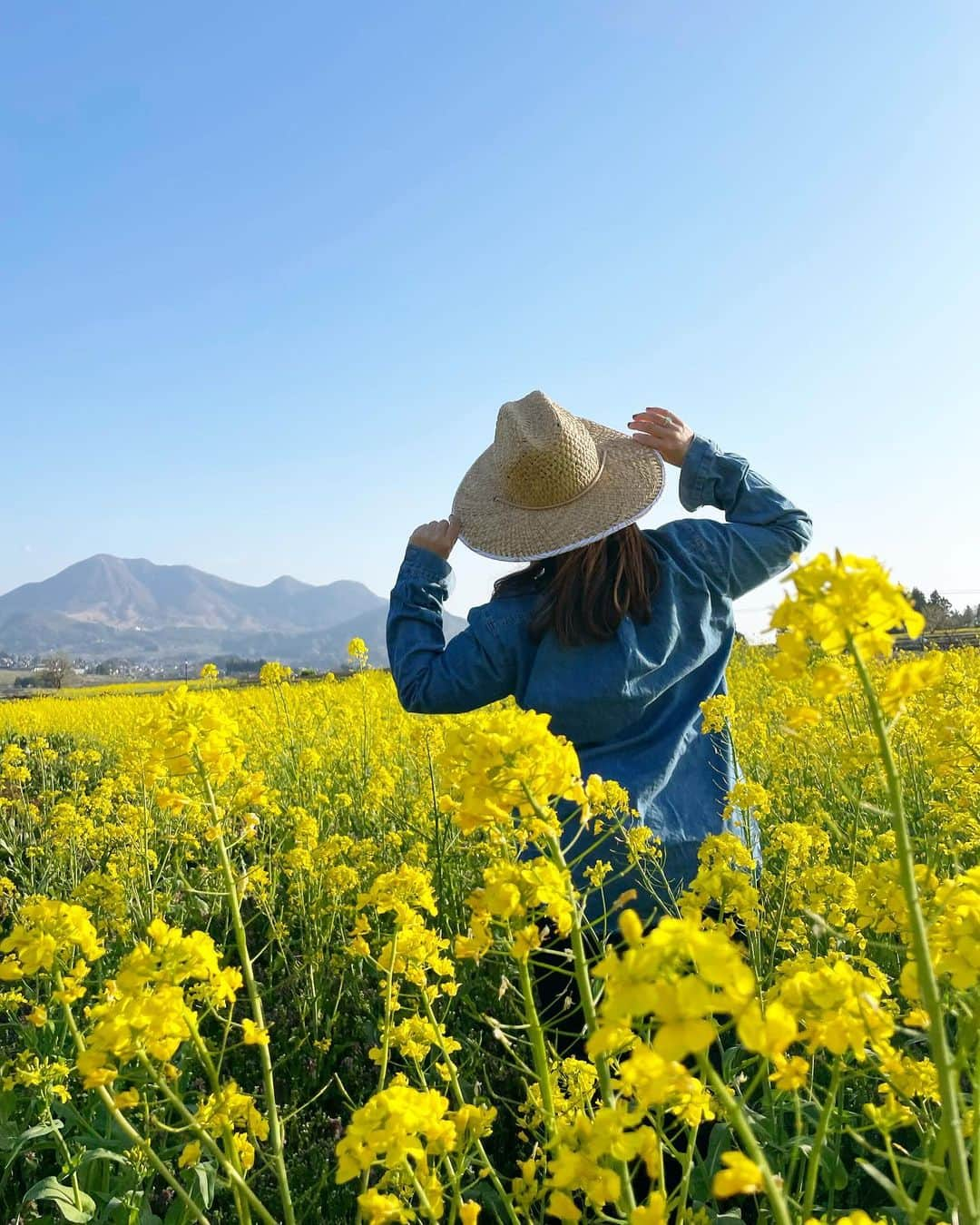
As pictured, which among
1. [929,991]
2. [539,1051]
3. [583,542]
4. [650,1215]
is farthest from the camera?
[583,542]

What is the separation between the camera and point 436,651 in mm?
2451

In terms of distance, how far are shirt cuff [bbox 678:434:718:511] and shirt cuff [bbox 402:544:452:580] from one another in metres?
0.74

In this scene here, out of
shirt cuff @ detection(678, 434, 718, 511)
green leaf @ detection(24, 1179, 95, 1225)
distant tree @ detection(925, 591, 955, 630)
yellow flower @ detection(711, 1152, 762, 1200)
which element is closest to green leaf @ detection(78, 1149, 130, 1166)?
green leaf @ detection(24, 1179, 95, 1225)

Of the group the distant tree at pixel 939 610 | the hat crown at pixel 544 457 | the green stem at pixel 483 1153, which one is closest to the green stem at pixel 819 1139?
the green stem at pixel 483 1153

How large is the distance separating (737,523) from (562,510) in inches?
21.1

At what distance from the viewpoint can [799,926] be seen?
99.9 inches

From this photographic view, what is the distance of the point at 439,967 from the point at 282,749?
4707 mm

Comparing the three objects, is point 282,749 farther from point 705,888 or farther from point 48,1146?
point 705,888

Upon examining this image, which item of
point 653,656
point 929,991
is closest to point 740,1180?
point 929,991

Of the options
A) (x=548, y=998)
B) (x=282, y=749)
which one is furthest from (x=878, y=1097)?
(x=282, y=749)

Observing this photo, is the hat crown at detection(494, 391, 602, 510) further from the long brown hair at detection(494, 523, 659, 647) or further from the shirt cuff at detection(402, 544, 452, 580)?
the shirt cuff at detection(402, 544, 452, 580)

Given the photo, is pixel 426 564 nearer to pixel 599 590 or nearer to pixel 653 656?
pixel 599 590

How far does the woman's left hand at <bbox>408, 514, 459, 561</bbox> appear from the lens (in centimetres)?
256

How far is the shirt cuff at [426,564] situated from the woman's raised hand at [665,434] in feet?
2.32
